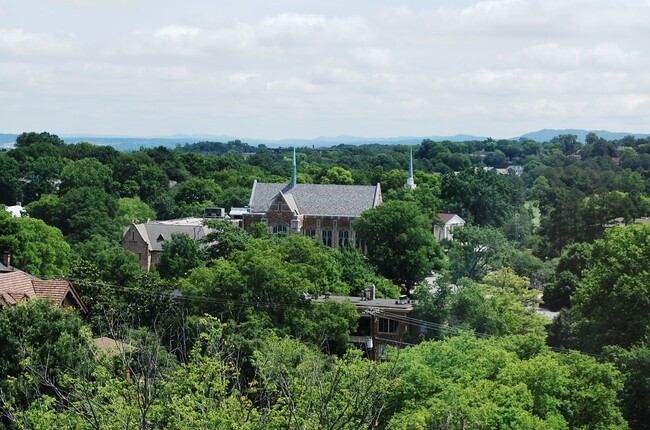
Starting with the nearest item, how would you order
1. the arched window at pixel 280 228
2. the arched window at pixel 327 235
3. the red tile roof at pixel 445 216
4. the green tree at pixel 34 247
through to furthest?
the green tree at pixel 34 247 → the arched window at pixel 280 228 → the arched window at pixel 327 235 → the red tile roof at pixel 445 216

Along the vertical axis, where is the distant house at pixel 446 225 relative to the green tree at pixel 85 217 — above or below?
below

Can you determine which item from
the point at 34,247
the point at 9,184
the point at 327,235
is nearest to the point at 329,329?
the point at 34,247

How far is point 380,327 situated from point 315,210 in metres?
38.3

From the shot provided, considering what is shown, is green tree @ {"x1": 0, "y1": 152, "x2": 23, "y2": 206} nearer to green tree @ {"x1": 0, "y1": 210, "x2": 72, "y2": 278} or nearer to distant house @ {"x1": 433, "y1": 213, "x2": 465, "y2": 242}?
distant house @ {"x1": 433, "y1": 213, "x2": 465, "y2": 242}

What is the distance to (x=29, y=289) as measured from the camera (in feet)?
125

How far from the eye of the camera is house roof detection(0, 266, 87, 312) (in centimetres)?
3669

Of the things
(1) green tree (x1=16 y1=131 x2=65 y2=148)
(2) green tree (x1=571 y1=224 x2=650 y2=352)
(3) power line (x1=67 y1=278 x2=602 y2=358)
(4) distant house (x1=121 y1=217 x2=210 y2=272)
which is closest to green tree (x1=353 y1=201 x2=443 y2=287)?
(4) distant house (x1=121 y1=217 x2=210 y2=272)

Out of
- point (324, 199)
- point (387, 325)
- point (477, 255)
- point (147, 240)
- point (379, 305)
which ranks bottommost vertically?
point (387, 325)

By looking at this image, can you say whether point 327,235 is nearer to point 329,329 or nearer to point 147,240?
point 147,240

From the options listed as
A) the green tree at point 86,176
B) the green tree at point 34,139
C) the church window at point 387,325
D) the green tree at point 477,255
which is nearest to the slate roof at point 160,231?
the green tree at point 477,255

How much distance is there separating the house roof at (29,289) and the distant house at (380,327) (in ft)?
61.6

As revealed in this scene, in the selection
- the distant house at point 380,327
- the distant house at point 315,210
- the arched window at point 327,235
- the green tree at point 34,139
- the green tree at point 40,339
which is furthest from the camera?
the green tree at point 34,139

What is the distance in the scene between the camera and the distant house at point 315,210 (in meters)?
91.6

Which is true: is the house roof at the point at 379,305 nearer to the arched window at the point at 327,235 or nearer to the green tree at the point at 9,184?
the arched window at the point at 327,235
